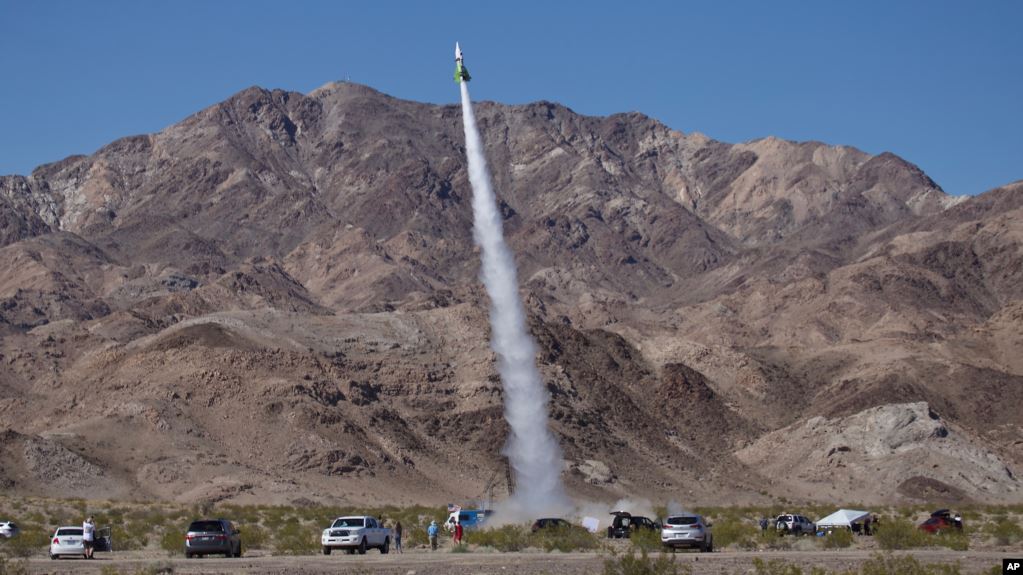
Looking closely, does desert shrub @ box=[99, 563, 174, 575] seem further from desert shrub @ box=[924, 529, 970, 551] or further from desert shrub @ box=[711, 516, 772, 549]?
desert shrub @ box=[924, 529, 970, 551]

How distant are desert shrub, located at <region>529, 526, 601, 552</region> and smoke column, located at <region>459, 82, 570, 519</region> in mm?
26284

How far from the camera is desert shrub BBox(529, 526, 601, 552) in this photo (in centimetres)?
5306

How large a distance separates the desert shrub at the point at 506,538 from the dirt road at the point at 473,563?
2.20m

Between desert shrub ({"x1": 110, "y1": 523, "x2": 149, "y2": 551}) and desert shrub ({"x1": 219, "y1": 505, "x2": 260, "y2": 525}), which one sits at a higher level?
desert shrub ({"x1": 219, "y1": 505, "x2": 260, "y2": 525})

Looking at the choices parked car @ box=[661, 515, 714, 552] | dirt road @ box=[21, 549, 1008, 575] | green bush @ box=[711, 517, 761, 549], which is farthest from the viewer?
green bush @ box=[711, 517, 761, 549]

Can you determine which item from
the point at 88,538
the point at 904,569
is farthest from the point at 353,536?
the point at 904,569

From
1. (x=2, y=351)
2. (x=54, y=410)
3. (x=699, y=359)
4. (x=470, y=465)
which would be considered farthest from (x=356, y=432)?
(x=2, y=351)

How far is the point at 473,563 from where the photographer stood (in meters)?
44.7

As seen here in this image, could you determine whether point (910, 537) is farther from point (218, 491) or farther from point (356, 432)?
point (356, 432)

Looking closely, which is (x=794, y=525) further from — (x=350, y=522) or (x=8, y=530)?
(x=8, y=530)

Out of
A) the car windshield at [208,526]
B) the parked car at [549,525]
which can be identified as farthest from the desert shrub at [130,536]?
the parked car at [549,525]

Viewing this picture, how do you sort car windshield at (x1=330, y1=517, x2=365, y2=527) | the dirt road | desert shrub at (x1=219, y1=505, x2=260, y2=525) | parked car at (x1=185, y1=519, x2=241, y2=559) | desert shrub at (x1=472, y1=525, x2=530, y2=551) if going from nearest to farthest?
1. the dirt road
2. parked car at (x1=185, y1=519, x2=241, y2=559)
3. car windshield at (x1=330, y1=517, x2=365, y2=527)
4. desert shrub at (x1=472, y1=525, x2=530, y2=551)
5. desert shrub at (x1=219, y1=505, x2=260, y2=525)

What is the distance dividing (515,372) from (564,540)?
201 feet

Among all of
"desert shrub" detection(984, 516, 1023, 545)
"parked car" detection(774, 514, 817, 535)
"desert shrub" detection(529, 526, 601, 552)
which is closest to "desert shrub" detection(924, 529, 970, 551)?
"desert shrub" detection(984, 516, 1023, 545)
